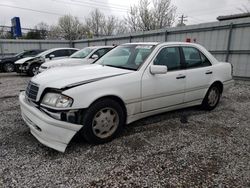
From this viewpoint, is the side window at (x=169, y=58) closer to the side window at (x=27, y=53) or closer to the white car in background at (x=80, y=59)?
the white car in background at (x=80, y=59)

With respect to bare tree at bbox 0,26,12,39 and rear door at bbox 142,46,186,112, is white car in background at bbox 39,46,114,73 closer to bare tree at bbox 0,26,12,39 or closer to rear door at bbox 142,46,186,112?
rear door at bbox 142,46,186,112

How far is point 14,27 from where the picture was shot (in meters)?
21.3

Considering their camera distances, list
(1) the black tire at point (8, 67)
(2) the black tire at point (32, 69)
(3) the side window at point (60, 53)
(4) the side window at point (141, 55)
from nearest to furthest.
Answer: (4) the side window at point (141, 55)
(2) the black tire at point (32, 69)
(3) the side window at point (60, 53)
(1) the black tire at point (8, 67)

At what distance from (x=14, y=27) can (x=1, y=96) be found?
737 inches

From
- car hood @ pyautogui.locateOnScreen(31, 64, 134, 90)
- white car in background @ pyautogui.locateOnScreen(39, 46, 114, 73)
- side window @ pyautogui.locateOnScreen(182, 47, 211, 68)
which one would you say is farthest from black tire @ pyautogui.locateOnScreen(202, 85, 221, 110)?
white car in background @ pyautogui.locateOnScreen(39, 46, 114, 73)

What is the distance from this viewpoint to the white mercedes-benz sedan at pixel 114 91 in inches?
104

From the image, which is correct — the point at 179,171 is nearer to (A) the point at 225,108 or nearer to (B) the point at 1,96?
(A) the point at 225,108

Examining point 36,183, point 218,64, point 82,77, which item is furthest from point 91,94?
point 218,64

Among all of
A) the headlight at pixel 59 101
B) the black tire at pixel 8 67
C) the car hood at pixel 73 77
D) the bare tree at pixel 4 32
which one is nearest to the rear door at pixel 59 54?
the black tire at pixel 8 67

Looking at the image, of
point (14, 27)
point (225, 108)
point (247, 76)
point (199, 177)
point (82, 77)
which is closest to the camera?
point (199, 177)

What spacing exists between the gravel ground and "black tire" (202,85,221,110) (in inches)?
27.2

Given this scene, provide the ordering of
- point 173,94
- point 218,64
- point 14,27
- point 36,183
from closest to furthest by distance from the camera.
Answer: point 36,183
point 173,94
point 218,64
point 14,27

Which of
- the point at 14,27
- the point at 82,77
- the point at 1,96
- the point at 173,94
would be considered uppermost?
the point at 14,27

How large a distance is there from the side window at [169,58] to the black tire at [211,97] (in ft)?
4.01
